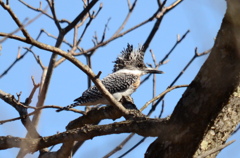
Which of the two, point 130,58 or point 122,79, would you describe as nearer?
point 122,79

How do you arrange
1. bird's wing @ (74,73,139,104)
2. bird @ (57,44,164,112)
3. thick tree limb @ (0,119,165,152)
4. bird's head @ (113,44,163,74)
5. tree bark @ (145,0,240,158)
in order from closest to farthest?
tree bark @ (145,0,240,158) → thick tree limb @ (0,119,165,152) → bird @ (57,44,164,112) → bird's wing @ (74,73,139,104) → bird's head @ (113,44,163,74)

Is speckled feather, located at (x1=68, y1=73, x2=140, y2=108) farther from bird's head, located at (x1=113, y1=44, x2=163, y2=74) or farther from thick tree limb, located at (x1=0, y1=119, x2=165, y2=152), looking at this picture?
thick tree limb, located at (x1=0, y1=119, x2=165, y2=152)

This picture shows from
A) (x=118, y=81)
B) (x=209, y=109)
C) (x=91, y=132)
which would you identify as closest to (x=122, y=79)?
(x=118, y=81)

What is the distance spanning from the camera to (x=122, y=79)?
23.1 feet

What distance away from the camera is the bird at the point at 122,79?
6297 millimetres

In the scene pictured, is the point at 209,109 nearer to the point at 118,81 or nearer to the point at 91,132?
the point at 91,132

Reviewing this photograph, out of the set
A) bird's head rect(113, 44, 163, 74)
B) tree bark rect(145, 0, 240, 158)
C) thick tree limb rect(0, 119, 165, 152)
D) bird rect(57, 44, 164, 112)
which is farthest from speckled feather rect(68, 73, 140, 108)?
tree bark rect(145, 0, 240, 158)

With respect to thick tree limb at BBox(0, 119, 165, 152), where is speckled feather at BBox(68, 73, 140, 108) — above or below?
above

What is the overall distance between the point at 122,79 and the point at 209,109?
4.52m

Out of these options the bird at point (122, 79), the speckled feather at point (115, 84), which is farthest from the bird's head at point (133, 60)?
the speckled feather at point (115, 84)

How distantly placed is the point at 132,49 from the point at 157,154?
4978 mm

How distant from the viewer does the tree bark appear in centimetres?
238

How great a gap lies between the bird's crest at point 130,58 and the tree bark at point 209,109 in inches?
187

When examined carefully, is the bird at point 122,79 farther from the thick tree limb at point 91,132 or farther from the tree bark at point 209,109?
the tree bark at point 209,109
